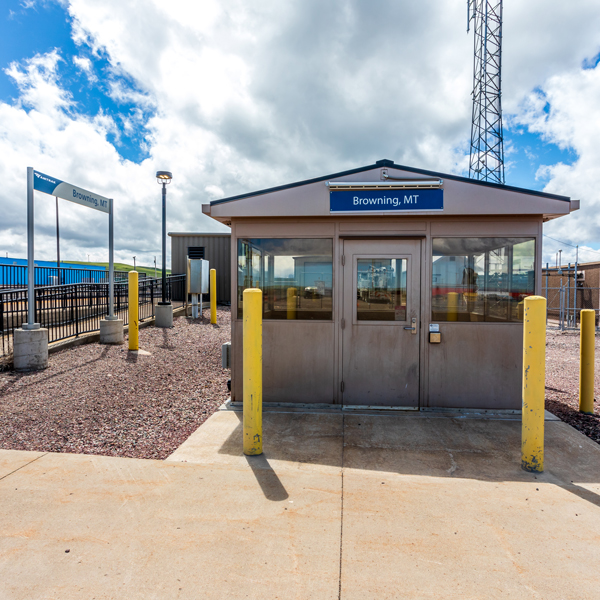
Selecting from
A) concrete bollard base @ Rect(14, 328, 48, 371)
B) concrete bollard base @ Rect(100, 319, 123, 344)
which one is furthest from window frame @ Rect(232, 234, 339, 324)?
concrete bollard base @ Rect(100, 319, 123, 344)

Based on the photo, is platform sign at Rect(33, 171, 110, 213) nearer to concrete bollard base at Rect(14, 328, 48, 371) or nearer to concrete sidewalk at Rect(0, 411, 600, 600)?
concrete bollard base at Rect(14, 328, 48, 371)

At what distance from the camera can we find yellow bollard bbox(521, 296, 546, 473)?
Result: 11.4 feet

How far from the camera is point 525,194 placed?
479cm

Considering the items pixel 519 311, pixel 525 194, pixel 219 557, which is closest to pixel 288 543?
pixel 219 557

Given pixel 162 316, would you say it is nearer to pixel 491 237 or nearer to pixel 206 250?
pixel 206 250

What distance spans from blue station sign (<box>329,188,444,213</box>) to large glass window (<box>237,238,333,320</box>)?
0.52 metres

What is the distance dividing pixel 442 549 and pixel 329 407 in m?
2.80

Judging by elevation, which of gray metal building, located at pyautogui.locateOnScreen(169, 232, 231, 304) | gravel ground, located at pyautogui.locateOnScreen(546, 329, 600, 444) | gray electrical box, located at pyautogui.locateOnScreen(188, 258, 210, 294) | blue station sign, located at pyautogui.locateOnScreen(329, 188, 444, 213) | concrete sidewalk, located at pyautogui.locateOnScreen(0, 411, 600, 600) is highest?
gray metal building, located at pyautogui.locateOnScreen(169, 232, 231, 304)

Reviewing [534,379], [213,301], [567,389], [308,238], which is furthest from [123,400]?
[213,301]

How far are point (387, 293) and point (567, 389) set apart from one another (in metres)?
4.00

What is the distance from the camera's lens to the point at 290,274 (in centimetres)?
529

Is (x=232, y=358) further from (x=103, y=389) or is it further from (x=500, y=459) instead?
(x=500, y=459)

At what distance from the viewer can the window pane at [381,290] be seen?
518 centimetres

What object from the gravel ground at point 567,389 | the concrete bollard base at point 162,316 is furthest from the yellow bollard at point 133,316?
the gravel ground at point 567,389
